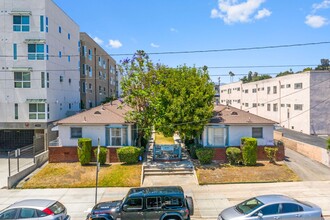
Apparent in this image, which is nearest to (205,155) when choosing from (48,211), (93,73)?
(48,211)

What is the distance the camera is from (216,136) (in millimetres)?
24094

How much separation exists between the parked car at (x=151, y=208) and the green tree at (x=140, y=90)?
11.7 meters

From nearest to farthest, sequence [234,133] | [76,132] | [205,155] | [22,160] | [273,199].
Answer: [273,199] < [205,155] < [234,133] < [76,132] < [22,160]

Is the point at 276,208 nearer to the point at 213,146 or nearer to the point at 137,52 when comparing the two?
the point at 213,146

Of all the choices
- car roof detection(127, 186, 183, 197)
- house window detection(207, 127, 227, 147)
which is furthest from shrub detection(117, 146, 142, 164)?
car roof detection(127, 186, 183, 197)

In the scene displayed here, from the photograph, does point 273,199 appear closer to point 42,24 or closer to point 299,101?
point 42,24

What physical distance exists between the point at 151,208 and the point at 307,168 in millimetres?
15227

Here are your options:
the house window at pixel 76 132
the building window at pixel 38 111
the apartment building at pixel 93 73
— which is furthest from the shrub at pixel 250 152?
the apartment building at pixel 93 73

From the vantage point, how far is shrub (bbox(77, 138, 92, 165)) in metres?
22.4

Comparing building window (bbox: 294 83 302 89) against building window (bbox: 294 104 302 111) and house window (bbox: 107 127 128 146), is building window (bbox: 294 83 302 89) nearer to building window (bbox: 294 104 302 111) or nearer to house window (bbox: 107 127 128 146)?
building window (bbox: 294 104 302 111)

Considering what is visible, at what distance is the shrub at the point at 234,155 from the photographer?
22344 millimetres

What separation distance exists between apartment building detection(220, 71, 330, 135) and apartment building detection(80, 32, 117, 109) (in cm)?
2159

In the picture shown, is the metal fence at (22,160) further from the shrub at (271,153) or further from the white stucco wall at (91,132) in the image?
the shrub at (271,153)

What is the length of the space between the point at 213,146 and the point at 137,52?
10.7m
